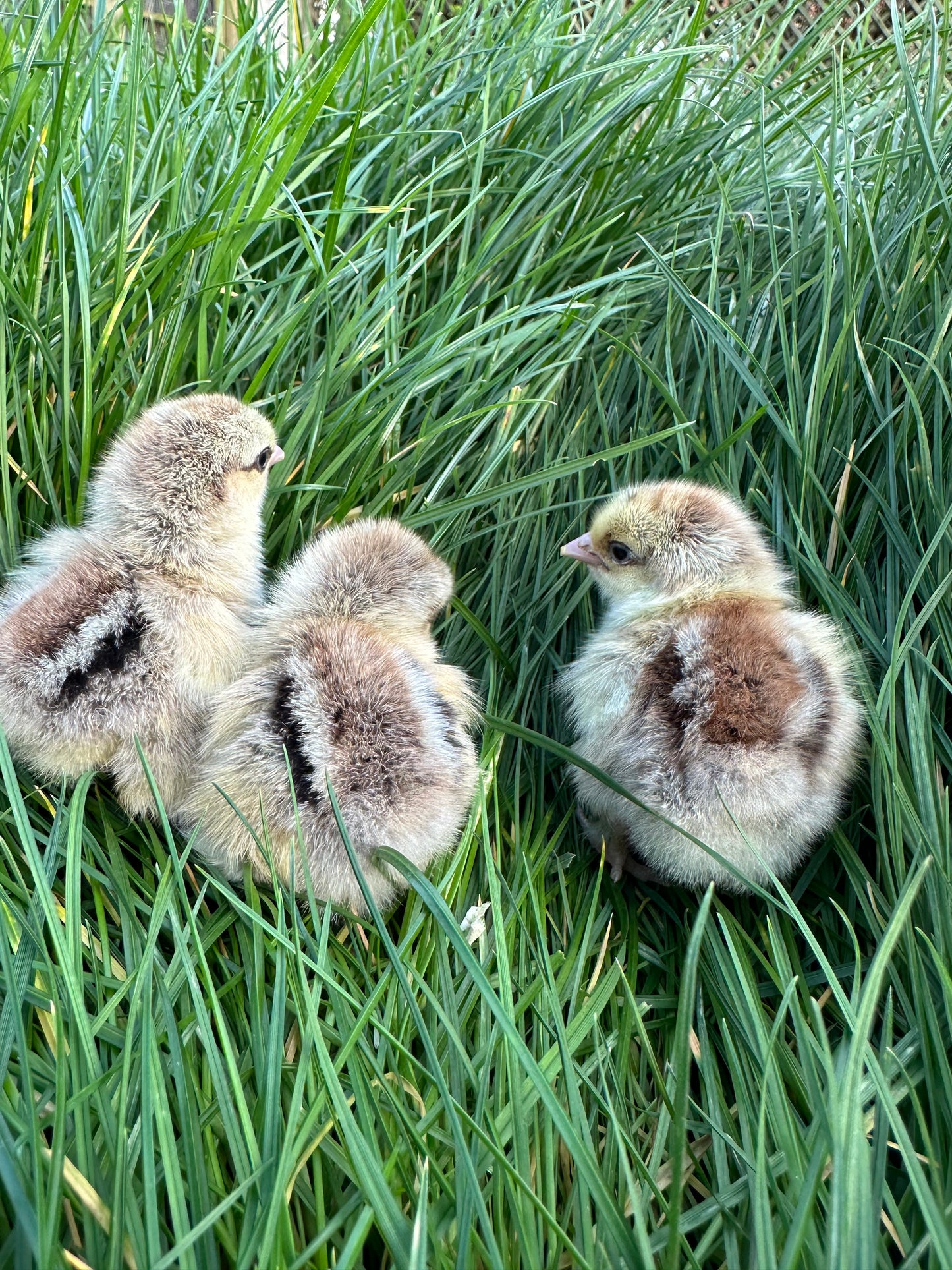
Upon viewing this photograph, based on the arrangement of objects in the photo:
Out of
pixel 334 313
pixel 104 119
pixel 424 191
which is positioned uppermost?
pixel 104 119

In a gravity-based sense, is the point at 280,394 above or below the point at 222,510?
above

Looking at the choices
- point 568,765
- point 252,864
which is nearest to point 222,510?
point 252,864

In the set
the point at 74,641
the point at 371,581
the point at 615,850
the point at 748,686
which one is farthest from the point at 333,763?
the point at 748,686

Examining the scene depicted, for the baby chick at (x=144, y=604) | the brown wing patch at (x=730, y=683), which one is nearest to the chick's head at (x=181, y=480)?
the baby chick at (x=144, y=604)

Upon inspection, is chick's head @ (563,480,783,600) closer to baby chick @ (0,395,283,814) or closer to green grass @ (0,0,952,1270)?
green grass @ (0,0,952,1270)

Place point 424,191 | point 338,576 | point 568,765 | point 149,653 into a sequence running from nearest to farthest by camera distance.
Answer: point 149,653 → point 338,576 → point 568,765 → point 424,191

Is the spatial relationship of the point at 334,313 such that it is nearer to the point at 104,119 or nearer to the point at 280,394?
the point at 280,394
